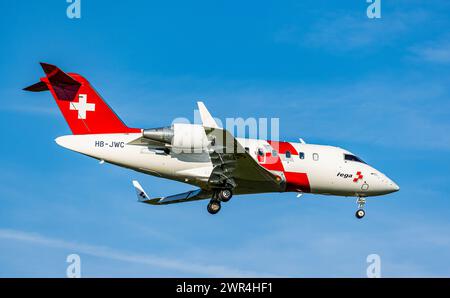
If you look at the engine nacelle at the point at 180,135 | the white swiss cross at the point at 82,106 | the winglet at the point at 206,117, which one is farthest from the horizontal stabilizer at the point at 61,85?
the winglet at the point at 206,117

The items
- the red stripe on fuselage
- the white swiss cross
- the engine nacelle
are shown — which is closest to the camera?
the engine nacelle

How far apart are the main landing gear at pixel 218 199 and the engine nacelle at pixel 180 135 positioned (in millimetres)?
3405

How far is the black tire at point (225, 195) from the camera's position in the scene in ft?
111

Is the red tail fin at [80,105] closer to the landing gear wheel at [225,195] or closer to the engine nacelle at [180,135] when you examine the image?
the engine nacelle at [180,135]

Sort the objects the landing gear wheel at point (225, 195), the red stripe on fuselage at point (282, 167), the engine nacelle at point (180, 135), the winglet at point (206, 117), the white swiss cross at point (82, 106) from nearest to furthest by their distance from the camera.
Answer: the winglet at point (206, 117)
the engine nacelle at point (180, 135)
the white swiss cross at point (82, 106)
the landing gear wheel at point (225, 195)
the red stripe on fuselage at point (282, 167)

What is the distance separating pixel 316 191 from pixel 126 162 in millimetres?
9210

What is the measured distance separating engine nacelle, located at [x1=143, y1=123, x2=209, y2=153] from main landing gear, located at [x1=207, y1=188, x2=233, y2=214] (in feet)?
11.2

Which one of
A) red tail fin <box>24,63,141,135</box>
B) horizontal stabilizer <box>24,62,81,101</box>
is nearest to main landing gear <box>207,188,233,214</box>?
red tail fin <box>24,63,141,135</box>

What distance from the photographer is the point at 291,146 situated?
35.2m

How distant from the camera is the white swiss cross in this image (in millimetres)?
33062

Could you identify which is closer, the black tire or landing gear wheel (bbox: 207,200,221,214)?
the black tire

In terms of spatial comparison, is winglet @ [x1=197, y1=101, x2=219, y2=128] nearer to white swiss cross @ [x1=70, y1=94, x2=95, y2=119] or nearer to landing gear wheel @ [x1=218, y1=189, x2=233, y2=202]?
landing gear wheel @ [x1=218, y1=189, x2=233, y2=202]

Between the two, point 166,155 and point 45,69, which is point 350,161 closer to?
point 166,155
